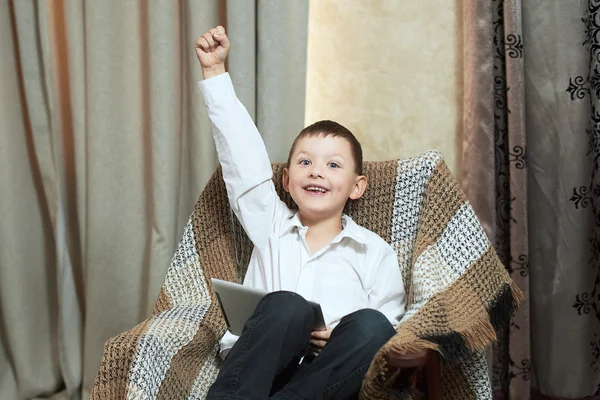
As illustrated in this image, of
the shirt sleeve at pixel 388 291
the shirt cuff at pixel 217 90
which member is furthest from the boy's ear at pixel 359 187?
the shirt cuff at pixel 217 90

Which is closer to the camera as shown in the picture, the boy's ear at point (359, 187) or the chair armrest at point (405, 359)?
the chair armrest at point (405, 359)

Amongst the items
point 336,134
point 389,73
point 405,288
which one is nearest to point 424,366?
point 405,288

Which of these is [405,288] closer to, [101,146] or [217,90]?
[217,90]

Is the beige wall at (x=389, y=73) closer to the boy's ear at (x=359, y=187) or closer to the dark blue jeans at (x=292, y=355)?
the boy's ear at (x=359, y=187)

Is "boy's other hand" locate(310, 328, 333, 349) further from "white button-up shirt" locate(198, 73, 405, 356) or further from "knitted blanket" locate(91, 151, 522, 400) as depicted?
"knitted blanket" locate(91, 151, 522, 400)

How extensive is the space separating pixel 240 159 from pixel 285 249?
0.23 meters

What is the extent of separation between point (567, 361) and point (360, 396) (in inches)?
38.3

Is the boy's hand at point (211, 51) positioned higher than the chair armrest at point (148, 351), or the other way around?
the boy's hand at point (211, 51)

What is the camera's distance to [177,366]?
1.40 meters

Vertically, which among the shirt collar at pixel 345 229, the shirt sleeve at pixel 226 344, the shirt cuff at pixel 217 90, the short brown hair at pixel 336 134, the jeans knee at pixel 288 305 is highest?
the shirt cuff at pixel 217 90

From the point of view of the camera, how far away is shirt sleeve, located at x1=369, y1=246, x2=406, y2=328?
5.17 feet

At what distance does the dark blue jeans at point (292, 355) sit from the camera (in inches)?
51.1

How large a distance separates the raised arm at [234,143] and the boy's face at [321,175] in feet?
0.24

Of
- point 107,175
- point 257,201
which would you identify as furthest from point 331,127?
point 107,175
